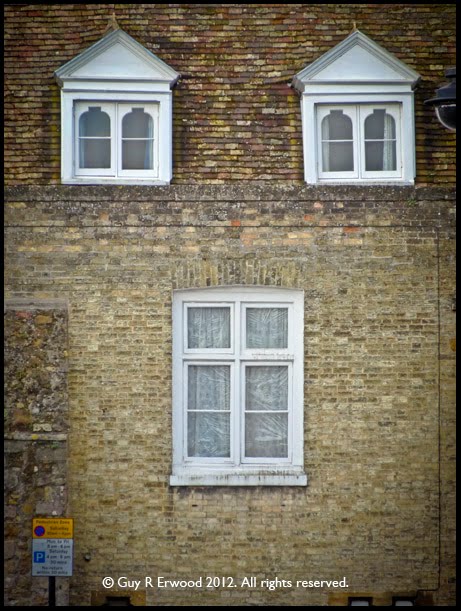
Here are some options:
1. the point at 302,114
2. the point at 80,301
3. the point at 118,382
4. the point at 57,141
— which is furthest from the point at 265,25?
the point at 118,382

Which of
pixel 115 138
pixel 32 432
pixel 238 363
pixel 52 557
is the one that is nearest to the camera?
pixel 52 557

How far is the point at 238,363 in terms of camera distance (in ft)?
32.0

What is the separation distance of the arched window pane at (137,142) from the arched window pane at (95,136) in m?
0.22

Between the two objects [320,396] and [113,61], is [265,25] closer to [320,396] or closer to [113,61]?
[113,61]

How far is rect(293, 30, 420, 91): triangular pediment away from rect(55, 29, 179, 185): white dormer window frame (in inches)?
70.1

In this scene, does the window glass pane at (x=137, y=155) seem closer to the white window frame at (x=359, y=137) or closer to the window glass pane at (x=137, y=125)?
the window glass pane at (x=137, y=125)

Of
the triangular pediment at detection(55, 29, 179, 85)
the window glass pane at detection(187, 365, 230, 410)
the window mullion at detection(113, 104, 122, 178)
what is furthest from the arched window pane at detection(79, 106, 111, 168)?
the window glass pane at detection(187, 365, 230, 410)

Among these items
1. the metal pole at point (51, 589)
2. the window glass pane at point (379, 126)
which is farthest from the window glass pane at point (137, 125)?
the metal pole at point (51, 589)

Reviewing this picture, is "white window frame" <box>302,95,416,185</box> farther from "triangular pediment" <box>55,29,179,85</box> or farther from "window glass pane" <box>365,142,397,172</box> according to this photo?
"triangular pediment" <box>55,29,179,85</box>

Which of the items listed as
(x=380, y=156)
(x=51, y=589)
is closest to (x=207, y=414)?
(x=51, y=589)

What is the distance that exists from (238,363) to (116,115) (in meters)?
3.51

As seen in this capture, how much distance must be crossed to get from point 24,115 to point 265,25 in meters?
3.31

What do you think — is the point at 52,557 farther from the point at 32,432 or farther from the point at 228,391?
the point at 228,391

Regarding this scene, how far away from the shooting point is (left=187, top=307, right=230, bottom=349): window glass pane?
9773 mm
